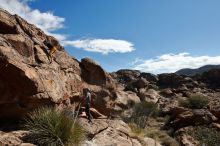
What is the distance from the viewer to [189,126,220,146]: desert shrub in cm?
2242

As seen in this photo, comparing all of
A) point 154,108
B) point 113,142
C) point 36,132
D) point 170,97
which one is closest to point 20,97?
point 36,132

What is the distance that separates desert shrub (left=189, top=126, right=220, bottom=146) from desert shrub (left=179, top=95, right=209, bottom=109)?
49.7ft

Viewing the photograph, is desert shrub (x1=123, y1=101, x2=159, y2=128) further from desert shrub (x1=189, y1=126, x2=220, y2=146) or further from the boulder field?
the boulder field

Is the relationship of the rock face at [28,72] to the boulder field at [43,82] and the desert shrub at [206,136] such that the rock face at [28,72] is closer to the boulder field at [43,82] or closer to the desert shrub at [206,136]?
the boulder field at [43,82]

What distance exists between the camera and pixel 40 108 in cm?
1541

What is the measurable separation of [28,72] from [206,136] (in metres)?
14.1

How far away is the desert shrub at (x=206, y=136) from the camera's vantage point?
2242 cm

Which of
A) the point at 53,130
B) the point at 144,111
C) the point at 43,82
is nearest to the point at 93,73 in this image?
the point at 43,82

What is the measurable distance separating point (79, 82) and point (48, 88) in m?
4.29

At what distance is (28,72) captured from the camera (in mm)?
15086

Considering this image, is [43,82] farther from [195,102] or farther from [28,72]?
[195,102]

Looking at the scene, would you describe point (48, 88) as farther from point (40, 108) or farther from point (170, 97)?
point (170, 97)

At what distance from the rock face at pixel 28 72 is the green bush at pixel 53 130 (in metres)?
1.44

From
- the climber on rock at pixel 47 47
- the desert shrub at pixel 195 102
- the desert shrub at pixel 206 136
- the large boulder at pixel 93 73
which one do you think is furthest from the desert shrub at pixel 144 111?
the climber on rock at pixel 47 47
